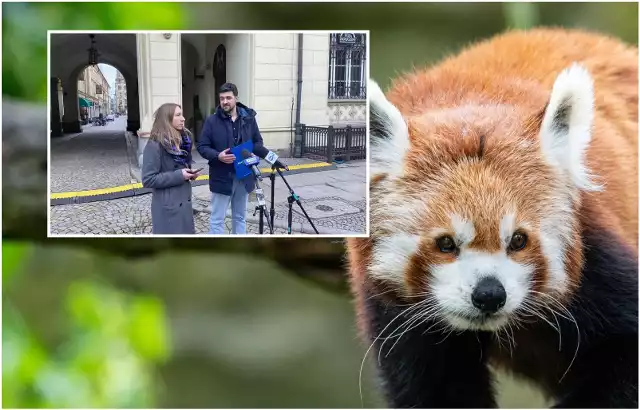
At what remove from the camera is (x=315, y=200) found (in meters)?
1.78

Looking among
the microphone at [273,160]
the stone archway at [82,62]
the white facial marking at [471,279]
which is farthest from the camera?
the microphone at [273,160]

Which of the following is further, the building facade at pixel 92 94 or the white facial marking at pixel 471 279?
the building facade at pixel 92 94

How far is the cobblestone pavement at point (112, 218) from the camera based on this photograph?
177 cm

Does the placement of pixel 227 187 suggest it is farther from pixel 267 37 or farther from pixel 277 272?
pixel 267 37

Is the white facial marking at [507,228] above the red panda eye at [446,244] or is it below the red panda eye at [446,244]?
above

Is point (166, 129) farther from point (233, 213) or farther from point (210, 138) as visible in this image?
point (233, 213)

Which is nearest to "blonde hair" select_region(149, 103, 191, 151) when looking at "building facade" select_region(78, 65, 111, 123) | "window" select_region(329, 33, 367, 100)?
"building facade" select_region(78, 65, 111, 123)

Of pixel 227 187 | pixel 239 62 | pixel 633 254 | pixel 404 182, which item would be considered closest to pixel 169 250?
pixel 227 187

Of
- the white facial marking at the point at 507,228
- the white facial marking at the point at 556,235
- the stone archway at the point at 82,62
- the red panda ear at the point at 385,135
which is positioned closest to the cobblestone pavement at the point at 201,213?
the red panda ear at the point at 385,135

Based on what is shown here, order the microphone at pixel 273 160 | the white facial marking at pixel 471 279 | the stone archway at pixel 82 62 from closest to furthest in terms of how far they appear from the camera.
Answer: the white facial marking at pixel 471 279, the stone archway at pixel 82 62, the microphone at pixel 273 160

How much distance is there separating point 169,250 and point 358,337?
609 millimetres

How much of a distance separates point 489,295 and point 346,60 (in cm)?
75

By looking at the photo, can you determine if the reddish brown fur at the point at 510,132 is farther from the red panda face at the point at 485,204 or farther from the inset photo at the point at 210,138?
the inset photo at the point at 210,138

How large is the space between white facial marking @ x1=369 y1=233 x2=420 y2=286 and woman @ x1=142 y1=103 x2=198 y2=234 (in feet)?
1.76
